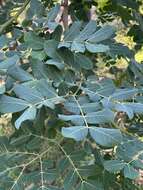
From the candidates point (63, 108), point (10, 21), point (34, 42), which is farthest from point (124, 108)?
point (10, 21)

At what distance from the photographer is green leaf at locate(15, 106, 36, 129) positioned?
90cm

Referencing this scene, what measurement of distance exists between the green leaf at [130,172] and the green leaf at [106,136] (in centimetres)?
12

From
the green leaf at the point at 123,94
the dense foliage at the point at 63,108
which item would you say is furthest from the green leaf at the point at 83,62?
Result: the green leaf at the point at 123,94

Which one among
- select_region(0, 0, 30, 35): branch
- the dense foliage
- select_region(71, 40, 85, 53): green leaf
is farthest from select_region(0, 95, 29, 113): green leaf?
select_region(0, 0, 30, 35): branch

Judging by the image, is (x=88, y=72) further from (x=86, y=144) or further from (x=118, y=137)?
(x=118, y=137)

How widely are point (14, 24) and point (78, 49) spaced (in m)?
0.48

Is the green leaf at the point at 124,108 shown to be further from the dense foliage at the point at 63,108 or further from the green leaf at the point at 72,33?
the green leaf at the point at 72,33

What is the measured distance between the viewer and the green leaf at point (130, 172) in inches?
38.9

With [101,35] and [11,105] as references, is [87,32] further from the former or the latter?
[11,105]

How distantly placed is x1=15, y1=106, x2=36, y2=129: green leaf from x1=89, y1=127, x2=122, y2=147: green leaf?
111mm

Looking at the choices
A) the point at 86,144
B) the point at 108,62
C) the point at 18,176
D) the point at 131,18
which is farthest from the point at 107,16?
the point at 18,176

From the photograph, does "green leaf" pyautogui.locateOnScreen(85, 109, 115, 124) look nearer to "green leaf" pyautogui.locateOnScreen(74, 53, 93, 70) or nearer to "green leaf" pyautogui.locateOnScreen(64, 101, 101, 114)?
"green leaf" pyautogui.locateOnScreen(64, 101, 101, 114)

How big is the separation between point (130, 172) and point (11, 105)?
27 cm

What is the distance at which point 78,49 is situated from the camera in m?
1.10
